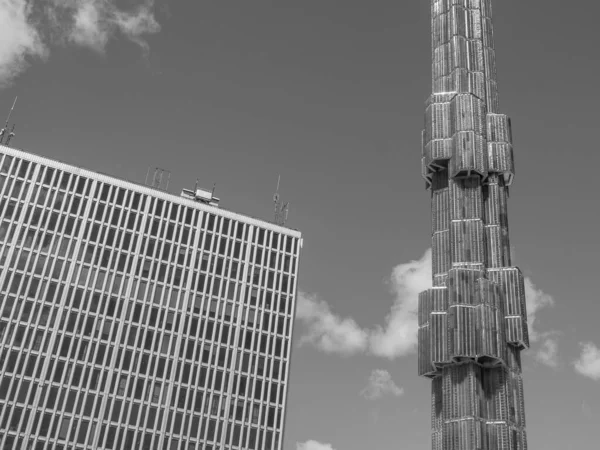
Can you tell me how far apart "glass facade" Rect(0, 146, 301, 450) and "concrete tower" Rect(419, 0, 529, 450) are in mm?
33049

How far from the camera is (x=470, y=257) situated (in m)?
117

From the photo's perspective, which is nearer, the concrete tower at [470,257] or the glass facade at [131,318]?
the concrete tower at [470,257]

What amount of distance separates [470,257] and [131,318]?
58.7 metres

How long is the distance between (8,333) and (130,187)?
3533 cm

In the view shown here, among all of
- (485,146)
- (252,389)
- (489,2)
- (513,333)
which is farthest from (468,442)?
(489,2)

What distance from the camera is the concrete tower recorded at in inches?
4200

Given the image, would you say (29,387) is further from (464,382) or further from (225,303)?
(464,382)

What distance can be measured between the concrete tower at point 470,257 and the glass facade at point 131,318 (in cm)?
3305

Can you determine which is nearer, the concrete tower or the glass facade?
the concrete tower

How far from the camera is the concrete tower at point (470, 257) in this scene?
10669cm

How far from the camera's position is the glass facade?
378 feet

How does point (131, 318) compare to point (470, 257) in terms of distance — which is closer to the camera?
point (470, 257)

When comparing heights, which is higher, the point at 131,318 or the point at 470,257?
the point at 470,257

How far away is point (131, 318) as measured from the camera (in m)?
125
